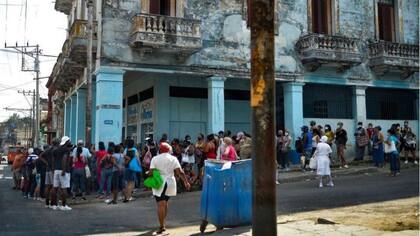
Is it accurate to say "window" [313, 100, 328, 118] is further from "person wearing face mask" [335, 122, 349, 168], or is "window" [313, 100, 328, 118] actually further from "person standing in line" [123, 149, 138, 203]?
"person standing in line" [123, 149, 138, 203]

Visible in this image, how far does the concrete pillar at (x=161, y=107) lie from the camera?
1989cm

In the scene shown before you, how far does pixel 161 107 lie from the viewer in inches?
787

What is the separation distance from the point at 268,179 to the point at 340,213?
458cm

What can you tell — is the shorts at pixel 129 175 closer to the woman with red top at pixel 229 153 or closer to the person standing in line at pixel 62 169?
the person standing in line at pixel 62 169

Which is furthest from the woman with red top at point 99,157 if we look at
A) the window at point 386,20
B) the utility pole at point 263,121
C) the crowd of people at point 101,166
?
the window at point 386,20

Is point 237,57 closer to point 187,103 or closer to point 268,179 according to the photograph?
point 187,103

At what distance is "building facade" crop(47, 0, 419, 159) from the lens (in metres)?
17.0

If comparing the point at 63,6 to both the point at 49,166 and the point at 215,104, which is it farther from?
the point at 49,166

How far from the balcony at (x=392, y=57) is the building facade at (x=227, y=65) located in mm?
45

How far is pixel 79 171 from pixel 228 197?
678cm

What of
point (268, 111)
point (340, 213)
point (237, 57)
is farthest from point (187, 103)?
point (268, 111)

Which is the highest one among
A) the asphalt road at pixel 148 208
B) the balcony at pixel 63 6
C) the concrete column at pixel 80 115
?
the balcony at pixel 63 6

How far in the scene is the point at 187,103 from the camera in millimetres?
20672

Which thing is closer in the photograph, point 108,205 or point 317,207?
point 317,207
